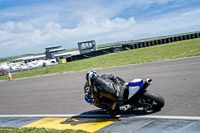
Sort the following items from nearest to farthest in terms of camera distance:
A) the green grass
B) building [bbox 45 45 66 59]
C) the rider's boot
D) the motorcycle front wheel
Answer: the motorcycle front wheel, the rider's boot, the green grass, building [bbox 45 45 66 59]

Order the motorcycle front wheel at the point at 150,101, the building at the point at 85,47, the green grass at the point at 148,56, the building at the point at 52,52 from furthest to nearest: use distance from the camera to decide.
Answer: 1. the building at the point at 52,52
2. the building at the point at 85,47
3. the green grass at the point at 148,56
4. the motorcycle front wheel at the point at 150,101

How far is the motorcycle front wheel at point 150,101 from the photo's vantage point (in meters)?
5.90

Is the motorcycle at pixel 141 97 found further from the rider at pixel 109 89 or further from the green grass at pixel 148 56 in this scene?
the green grass at pixel 148 56

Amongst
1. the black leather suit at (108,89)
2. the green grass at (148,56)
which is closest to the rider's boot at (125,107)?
the black leather suit at (108,89)

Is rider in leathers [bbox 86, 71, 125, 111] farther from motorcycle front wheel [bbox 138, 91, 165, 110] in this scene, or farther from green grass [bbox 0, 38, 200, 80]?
green grass [bbox 0, 38, 200, 80]

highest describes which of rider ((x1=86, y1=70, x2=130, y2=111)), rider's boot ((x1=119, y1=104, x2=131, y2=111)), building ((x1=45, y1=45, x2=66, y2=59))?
building ((x1=45, y1=45, x2=66, y2=59))

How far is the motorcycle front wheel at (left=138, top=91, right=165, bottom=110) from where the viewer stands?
5.90m

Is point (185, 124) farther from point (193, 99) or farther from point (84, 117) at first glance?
point (84, 117)

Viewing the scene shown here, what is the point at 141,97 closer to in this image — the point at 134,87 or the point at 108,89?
the point at 134,87

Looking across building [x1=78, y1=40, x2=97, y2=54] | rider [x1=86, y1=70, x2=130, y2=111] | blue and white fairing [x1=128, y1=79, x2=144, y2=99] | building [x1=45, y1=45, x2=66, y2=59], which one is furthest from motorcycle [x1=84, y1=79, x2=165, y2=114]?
building [x1=45, y1=45, x2=66, y2=59]

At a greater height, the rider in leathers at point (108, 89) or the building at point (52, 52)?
the building at point (52, 52)

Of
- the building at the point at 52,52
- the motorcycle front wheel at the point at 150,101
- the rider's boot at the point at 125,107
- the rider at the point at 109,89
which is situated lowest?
the rider's boot at the point at 125,107

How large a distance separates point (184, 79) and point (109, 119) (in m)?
4.47

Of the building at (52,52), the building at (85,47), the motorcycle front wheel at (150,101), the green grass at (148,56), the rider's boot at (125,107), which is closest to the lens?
the motorcycle front wheel at (150,101)
